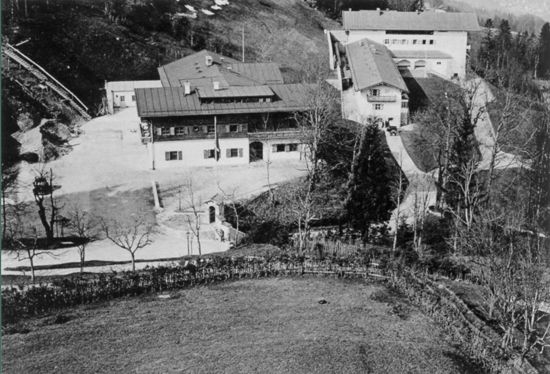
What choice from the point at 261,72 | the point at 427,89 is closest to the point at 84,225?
the point at 261,72

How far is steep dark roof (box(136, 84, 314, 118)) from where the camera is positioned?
55.1 meters

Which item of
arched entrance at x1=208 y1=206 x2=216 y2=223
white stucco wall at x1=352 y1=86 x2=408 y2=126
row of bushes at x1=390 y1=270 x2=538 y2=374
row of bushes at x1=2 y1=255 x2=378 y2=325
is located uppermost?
white stucco wall at x1=352 y1=86 x2=408 y2=126

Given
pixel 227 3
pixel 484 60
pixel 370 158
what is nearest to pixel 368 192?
pixel 370 158

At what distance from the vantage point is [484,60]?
320ft

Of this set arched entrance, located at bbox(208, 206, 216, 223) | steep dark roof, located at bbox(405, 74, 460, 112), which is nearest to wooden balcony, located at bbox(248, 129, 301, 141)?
arched entrance, located at bbox(208, 206, 216, 223)

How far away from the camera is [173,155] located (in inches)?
2192

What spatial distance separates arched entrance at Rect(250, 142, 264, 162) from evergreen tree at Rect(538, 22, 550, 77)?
5243cm

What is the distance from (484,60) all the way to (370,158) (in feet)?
200

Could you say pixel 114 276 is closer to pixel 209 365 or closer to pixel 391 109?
pixel 209 365

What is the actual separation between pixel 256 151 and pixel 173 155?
7.54m

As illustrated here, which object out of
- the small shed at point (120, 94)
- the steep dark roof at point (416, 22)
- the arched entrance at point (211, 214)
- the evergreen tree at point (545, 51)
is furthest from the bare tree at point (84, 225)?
the evergreen tree at point (545, 51)

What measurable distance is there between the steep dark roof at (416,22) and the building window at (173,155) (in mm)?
37093

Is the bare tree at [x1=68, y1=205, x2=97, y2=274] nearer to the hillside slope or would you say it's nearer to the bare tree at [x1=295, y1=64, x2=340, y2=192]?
the bare tree at [x1=295, y1=64, x2=340, y2=192]

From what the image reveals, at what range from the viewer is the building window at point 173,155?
55.4 metres
